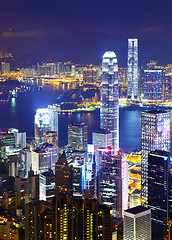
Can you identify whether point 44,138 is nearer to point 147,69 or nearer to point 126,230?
point 126,230

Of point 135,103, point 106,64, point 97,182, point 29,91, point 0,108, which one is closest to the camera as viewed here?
point 97,182

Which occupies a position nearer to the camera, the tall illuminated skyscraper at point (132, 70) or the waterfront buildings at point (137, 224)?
the waterfront buildings at point (137, 224)

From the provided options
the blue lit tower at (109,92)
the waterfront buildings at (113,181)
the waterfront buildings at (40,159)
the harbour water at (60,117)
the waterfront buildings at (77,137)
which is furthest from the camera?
the blue lit tower at (109,92)

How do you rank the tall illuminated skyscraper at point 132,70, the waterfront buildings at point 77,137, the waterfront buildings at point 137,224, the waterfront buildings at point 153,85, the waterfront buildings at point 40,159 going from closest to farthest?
the waterfront buildings at point 137,224
the waterfront buildings at point 40,159
the waterfront buildings at point 77,137
the tall illuminated skyscraper at point 132,70
the waterfront buildings at point 153,85

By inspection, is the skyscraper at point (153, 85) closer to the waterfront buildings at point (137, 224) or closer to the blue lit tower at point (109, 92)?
the blue lit tower at point (109, 92)

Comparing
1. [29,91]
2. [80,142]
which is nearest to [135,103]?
[29,91]

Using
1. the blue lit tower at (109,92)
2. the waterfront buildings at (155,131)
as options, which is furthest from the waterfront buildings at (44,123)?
the waterfront buildings at (155,131)

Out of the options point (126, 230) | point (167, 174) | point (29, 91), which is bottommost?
point (126, 230)

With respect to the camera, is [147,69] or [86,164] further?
[147,69]
